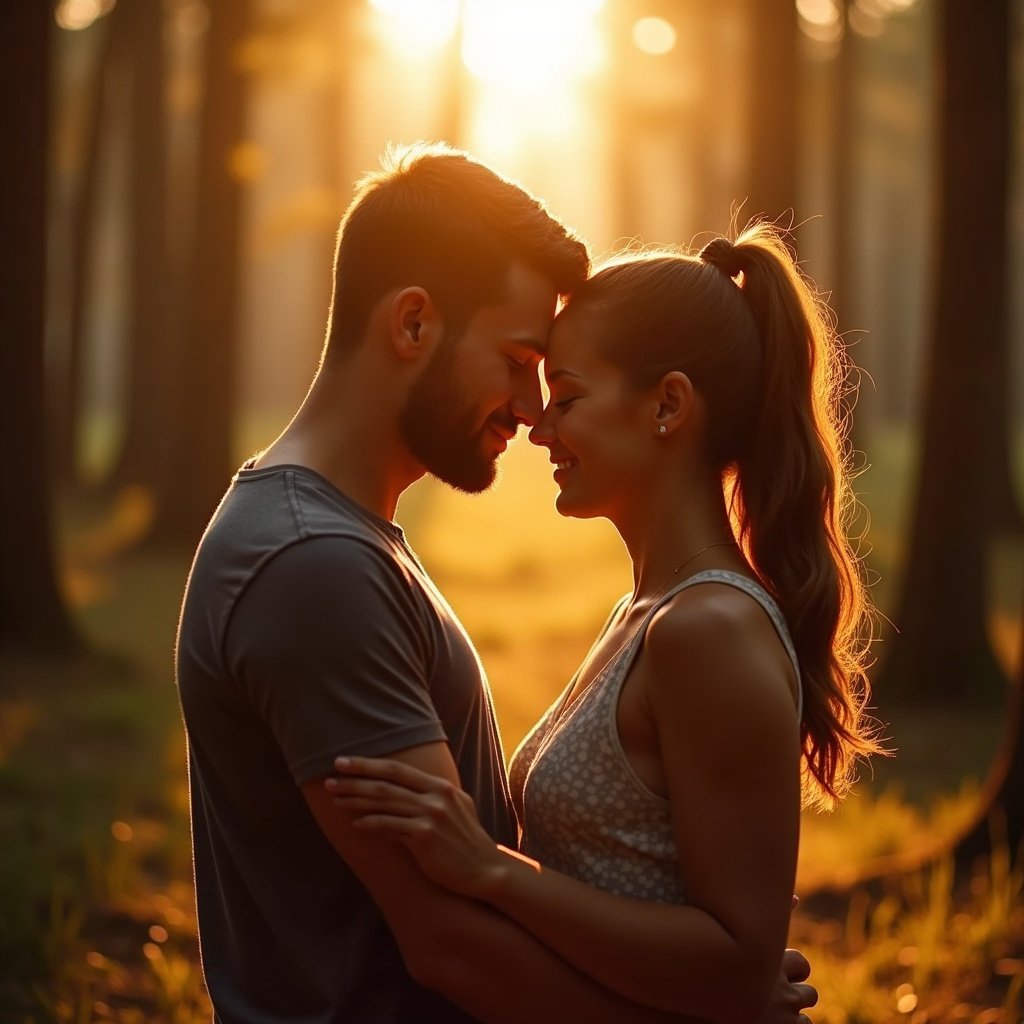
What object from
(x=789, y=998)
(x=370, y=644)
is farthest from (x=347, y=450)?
(x=789, y=998)

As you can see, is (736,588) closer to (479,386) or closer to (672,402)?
Result: (672,402)

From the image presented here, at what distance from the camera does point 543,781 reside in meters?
3.07

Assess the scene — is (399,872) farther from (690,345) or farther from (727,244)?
(727,244)

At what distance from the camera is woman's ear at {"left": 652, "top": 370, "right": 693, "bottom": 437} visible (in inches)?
123

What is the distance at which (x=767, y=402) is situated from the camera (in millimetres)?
3191

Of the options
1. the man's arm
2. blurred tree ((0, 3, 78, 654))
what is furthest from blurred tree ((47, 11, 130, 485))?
the man's arm

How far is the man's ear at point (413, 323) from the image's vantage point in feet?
10.3

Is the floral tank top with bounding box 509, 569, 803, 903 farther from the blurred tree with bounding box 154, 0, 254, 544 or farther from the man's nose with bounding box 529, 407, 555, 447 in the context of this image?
the blurred tree with bounding box 154, 0, 254, 544

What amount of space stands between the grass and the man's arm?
256 centimetres

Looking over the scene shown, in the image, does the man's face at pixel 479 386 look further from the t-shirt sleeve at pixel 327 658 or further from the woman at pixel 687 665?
the t-shirt sleeve at pixel 327 658

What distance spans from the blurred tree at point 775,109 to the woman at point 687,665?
28.4 feet

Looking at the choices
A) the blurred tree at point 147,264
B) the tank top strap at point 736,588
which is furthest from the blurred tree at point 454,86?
the tank top strap at point 736,588

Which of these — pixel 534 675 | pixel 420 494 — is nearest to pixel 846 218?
pixel 420 494

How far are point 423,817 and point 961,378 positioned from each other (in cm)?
824
